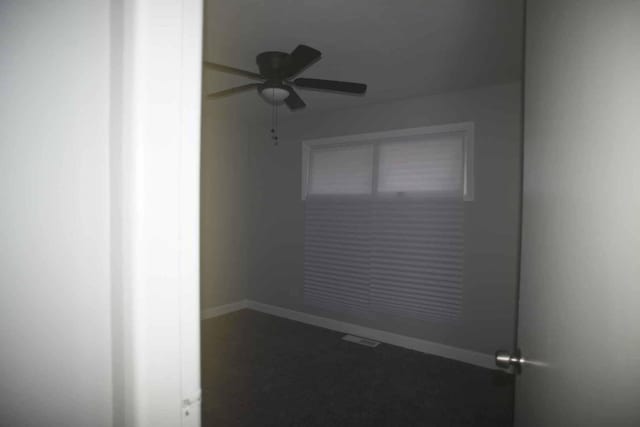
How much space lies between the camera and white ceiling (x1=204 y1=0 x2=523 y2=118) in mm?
1694

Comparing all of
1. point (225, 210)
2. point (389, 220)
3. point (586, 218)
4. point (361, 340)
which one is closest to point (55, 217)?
point (586, 218)

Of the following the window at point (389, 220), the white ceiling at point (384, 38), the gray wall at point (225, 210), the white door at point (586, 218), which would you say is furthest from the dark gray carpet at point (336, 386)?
the white ceiling at point (384, 38)

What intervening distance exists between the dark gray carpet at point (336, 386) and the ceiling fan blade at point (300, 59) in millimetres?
2424

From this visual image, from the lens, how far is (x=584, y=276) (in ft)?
1.25

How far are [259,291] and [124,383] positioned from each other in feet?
Answer: 13.4

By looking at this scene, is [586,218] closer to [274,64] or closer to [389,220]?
[274,64]

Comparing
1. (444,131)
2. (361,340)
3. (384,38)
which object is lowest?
(361,340)

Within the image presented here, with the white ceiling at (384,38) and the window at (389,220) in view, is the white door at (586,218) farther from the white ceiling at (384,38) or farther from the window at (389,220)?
the window at (389,220)

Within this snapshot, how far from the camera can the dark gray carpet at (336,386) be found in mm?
2104

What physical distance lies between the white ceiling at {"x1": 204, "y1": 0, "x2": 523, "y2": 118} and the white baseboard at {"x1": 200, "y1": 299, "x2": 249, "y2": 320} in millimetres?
2894

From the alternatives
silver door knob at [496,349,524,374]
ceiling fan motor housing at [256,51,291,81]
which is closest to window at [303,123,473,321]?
ceiling fan motor housing at [256,51,291,81]

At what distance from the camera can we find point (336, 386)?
2.47 meters

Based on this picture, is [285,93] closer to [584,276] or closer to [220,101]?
[220,101]

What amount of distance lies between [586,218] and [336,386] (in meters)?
2.57
